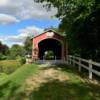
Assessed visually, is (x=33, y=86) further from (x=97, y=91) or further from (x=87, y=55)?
(x=87, y=55)

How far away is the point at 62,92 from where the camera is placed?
12.0 m

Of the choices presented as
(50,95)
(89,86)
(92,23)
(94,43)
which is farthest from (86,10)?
(50,95)

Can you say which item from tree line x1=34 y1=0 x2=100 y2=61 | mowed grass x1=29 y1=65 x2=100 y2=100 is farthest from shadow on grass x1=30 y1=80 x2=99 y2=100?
tree line x1=34 y1=0 x2=100 y2=61

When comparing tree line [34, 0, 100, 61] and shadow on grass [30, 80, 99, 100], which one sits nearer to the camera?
shadow on grass [30, 80, 99, 100]

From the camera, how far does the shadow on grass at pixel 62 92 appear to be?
36.6 feet

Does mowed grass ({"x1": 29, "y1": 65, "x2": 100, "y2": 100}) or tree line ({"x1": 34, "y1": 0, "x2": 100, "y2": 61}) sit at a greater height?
tree line ({"x1": 34, "y1": 0, "x2": 100, "y2": 61})

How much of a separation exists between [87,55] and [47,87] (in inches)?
506

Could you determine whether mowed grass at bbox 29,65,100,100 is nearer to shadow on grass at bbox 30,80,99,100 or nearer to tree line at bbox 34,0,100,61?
shadow on grass at bbox 30,80,99,100

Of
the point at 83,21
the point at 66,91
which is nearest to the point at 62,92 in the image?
the point at 66,91

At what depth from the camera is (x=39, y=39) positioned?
126ft

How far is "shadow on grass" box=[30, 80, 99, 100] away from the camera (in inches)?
440

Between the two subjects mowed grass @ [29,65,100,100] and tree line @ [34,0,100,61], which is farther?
tree line @ [34,0,100,61]

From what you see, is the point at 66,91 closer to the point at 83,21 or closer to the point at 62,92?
the point at 62,92

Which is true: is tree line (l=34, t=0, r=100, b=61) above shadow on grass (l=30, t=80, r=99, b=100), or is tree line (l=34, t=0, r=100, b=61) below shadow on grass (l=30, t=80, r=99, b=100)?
above
